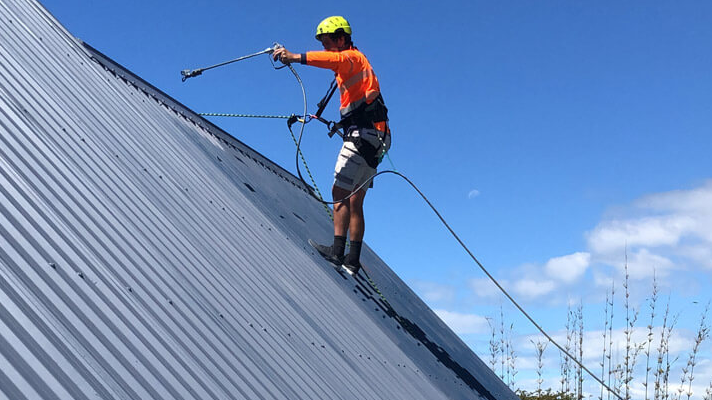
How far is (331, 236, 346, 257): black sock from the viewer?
775cm

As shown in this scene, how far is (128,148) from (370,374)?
8.30ft

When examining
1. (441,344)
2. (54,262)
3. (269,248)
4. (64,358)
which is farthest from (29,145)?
(441,344)

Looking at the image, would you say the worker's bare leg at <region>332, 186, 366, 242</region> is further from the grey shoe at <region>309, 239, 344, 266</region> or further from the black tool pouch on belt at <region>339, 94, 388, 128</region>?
the black tool pouch on belt at <region>339, 94, 388, 128</region>

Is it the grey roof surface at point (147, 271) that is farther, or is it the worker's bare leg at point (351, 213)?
the worker's bare leg at point (351, 213)

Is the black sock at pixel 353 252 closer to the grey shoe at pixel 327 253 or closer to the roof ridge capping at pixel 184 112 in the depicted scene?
the grey shoe at pixel 327 253

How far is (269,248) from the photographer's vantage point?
645 centimetres

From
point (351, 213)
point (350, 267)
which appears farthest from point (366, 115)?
point (350, 267)

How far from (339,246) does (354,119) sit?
4.66 feet

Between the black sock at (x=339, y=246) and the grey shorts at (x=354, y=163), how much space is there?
680mm

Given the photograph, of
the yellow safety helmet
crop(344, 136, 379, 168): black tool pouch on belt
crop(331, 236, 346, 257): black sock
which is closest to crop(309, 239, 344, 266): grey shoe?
crop(331, 236, 346, 257): black sock

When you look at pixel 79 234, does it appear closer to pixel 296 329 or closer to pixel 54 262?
pixel 54 262

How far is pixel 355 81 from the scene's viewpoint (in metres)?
7.07

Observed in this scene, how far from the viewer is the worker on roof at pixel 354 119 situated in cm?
708

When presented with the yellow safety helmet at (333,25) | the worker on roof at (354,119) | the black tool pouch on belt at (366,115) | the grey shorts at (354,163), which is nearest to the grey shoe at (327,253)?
the worker on roof at (354,119)
